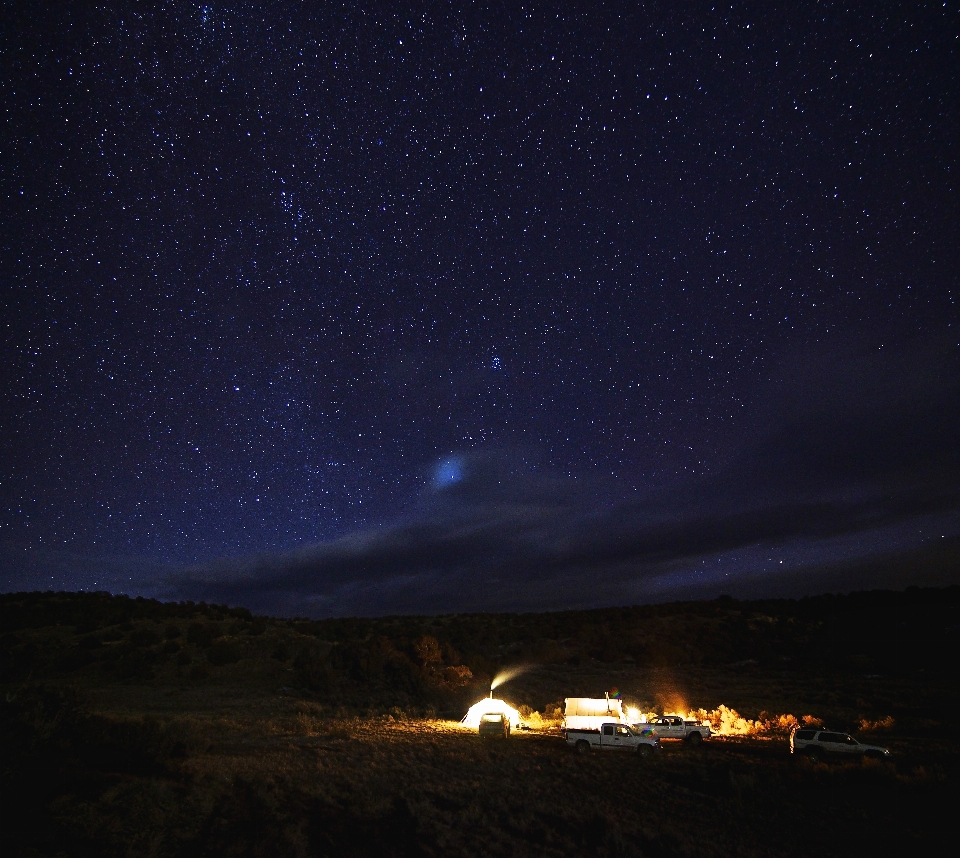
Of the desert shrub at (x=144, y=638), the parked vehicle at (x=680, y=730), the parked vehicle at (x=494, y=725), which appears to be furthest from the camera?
the desert shrub at (x=144, y=638)

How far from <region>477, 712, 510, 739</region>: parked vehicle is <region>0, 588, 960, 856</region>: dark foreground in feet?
2.31

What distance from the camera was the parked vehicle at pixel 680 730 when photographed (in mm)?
25625

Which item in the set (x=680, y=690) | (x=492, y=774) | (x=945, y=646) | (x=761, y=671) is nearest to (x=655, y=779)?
(x=492, y=774)

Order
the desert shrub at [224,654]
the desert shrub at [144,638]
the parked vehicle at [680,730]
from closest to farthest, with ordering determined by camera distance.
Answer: the parked vehicle at [680,730] → the desert shrub at [224,654] → the desert shrub at [144,638]

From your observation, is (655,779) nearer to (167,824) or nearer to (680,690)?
(167,824)

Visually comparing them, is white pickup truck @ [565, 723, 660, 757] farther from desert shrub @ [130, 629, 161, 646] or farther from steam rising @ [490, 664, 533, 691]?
desert shrub @ [130, 629, 161, 646]

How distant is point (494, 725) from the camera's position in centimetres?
2797

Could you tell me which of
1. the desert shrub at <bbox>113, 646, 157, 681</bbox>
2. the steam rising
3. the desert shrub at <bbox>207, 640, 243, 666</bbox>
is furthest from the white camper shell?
the desert shrub at <bbox>113, 646, 157, 681</bbox>

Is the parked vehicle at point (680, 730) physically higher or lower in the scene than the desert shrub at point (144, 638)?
lower

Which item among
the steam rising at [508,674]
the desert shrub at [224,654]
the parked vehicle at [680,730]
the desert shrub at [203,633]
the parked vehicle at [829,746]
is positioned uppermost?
the desert shrub at [203,633]

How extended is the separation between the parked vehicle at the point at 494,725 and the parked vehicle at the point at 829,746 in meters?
11.8

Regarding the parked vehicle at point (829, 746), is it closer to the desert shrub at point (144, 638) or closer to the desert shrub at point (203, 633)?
the desert shrub at point (203, 633)

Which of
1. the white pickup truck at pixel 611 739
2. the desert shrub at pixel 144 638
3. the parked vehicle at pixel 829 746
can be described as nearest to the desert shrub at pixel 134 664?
the desert shrub at pixel 144 638

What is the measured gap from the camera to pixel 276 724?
27.0m
